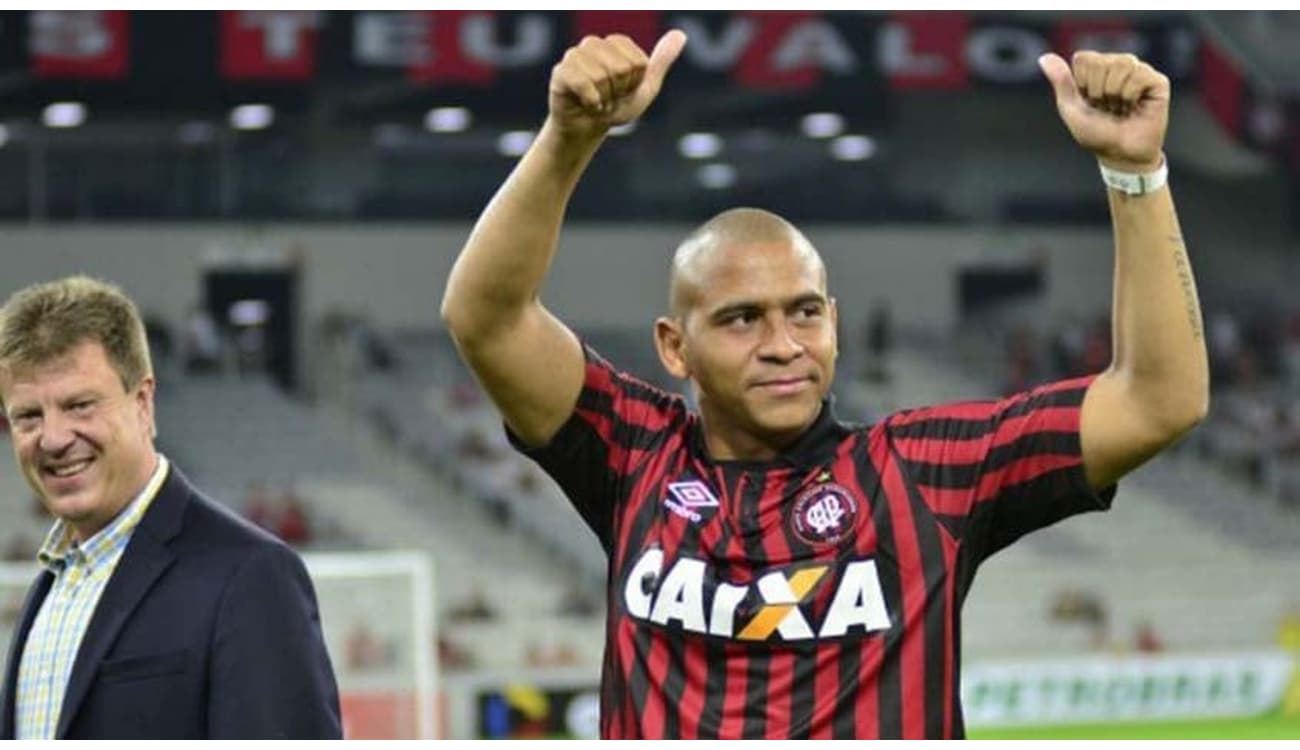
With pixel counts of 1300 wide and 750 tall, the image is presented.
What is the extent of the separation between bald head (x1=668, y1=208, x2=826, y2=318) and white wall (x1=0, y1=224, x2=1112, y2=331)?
2120 centimetres

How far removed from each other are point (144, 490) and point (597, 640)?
17923mm

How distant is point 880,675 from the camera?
116 inches

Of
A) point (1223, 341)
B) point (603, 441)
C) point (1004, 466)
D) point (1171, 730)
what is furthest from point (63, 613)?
point (1223, 341)

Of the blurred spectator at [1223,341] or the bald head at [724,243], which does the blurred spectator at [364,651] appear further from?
the blurred spectator at [1223,341]

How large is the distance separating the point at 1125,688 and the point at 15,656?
1654cm

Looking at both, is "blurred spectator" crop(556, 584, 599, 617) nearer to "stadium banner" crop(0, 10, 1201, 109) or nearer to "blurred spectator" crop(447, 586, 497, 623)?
"blurred spectator" crop(447, 586, 497, 623)

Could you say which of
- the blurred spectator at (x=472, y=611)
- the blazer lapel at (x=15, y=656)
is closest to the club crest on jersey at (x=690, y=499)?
the blazer lapel at (x=15, y=656)

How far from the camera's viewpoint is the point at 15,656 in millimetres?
3059

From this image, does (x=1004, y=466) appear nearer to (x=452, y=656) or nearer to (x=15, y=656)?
(x=15, y=656)

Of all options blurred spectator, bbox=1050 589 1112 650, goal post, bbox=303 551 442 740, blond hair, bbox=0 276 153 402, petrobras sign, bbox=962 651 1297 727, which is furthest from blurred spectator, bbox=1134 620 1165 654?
blond hair, bbox=0 276 153 402

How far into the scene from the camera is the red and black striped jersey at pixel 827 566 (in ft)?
9.71

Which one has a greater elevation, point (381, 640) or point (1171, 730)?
point (381, 640)

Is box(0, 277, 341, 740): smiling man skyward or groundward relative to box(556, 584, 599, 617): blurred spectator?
skyward

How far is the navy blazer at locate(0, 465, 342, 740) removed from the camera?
115 inches
